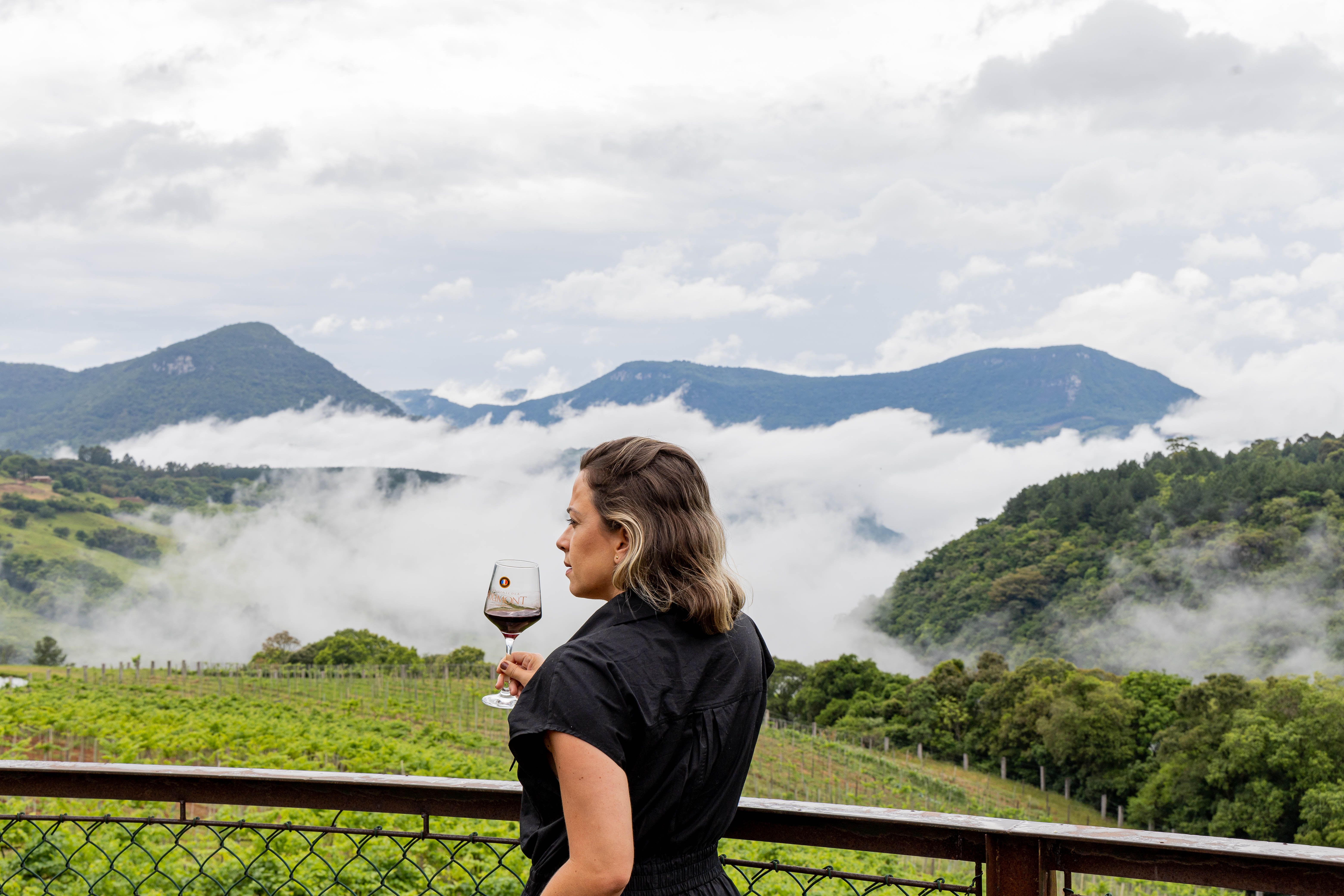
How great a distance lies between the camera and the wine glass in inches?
78.4

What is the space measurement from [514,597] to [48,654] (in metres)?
76.0

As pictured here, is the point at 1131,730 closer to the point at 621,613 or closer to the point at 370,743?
the point at 370,743

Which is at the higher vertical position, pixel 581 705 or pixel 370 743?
pixel 581 705

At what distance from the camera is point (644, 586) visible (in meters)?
1.46

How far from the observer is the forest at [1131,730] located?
32375mm

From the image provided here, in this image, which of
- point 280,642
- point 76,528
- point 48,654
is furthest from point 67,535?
point 280,642

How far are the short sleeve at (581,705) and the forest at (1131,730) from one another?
3322 cm

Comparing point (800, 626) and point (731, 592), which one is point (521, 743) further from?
point (800, 626)

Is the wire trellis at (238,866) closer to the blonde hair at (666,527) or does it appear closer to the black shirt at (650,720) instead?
the black shirt at (650,720)

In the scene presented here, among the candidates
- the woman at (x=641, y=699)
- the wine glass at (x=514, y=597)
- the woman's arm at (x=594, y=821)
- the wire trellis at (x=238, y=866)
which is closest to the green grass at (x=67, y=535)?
the wire trellis at (x=238, y=866)

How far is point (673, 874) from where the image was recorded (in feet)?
5.06

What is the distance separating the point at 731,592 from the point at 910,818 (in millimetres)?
571

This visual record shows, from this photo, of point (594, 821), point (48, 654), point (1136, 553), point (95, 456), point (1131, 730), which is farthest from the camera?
point (95, 456)

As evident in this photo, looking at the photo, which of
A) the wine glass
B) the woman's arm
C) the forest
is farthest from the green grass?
the woman's arm
